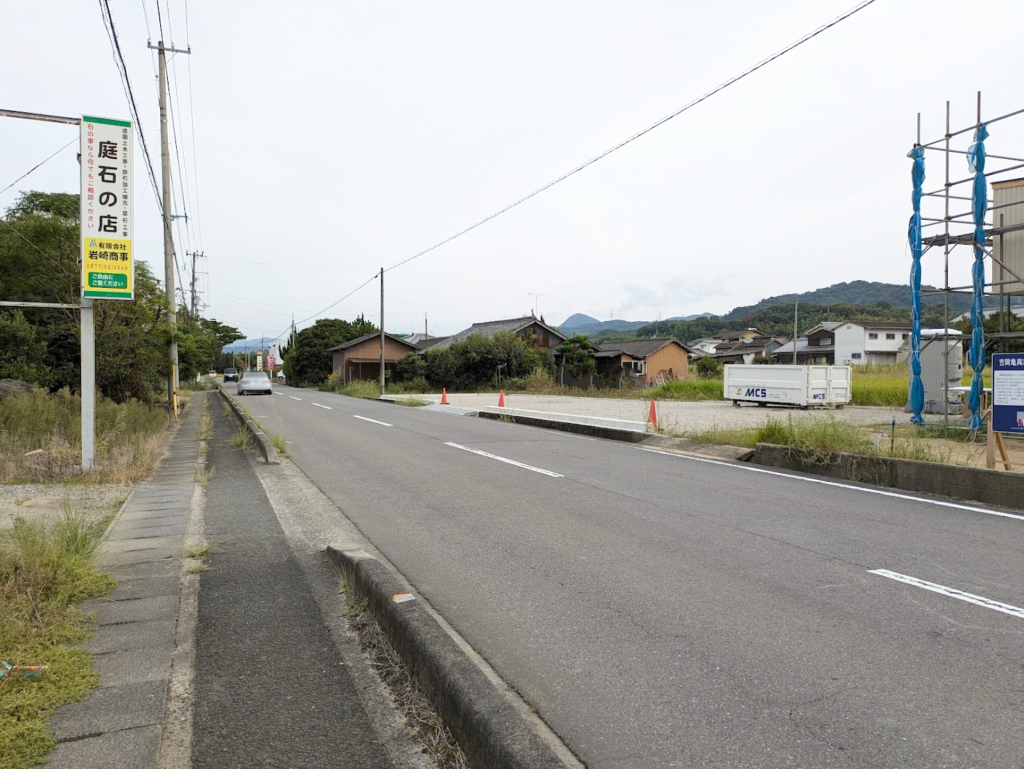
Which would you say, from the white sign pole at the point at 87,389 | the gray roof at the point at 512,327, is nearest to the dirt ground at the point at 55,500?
the white sign pole at the point at 87,389

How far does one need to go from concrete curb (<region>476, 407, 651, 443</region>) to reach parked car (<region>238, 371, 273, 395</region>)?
73.1 feet

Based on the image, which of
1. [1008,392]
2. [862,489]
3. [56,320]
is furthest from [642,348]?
[1008,392]

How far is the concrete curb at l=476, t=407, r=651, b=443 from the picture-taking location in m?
14.4

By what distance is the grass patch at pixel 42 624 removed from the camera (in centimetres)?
283

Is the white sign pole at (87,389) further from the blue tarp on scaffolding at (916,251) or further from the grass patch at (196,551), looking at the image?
the blue tarp on scaffolding at (916,251)

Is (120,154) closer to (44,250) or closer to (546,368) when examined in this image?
(44,250)

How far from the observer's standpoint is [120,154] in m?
9.38

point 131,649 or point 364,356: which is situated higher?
point 364,356

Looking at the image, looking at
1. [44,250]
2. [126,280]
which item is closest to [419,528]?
[126,280]

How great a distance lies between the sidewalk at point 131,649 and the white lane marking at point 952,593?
466cm

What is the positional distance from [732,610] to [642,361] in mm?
47424

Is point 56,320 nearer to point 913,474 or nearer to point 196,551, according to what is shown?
point 196,551

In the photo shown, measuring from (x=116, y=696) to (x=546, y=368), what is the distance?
4478 cm

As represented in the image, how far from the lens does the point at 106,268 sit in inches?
365
